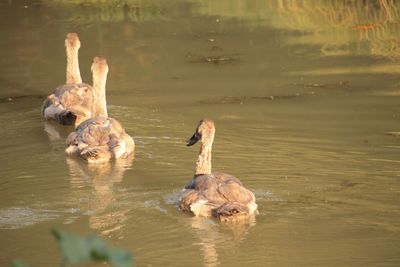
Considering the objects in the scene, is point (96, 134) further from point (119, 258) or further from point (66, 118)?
point (119, 258)

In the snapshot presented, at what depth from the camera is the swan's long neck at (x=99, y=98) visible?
13094mm

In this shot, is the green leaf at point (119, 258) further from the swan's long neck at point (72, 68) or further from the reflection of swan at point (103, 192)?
the swan's long neck at point (72, 68)

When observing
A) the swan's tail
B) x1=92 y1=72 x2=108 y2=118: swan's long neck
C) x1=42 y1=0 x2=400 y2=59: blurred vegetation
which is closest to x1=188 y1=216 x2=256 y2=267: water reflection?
x1=92 y1=72 x2=108 y2=118: swan's long neck

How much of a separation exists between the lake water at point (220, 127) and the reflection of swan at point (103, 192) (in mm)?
27

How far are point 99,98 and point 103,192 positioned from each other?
302 centimetres

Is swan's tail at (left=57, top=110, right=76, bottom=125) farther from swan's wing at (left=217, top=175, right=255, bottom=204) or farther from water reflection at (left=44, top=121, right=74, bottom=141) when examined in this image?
swan's wing at (left=217, top=175, right=255, bottom=204)

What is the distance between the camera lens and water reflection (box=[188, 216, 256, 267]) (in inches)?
330

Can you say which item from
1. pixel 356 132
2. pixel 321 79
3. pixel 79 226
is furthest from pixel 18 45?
pixel 79 226

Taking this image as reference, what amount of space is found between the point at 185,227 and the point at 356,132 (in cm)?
454

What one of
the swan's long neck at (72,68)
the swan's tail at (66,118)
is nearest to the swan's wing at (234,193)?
the swan's tail at (66,118)

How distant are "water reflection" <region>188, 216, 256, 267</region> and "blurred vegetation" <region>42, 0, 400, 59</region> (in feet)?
29.5

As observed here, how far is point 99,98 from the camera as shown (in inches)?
520

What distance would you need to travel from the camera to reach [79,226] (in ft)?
30.2

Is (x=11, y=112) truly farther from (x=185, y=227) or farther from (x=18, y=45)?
(x=185, y=227)
